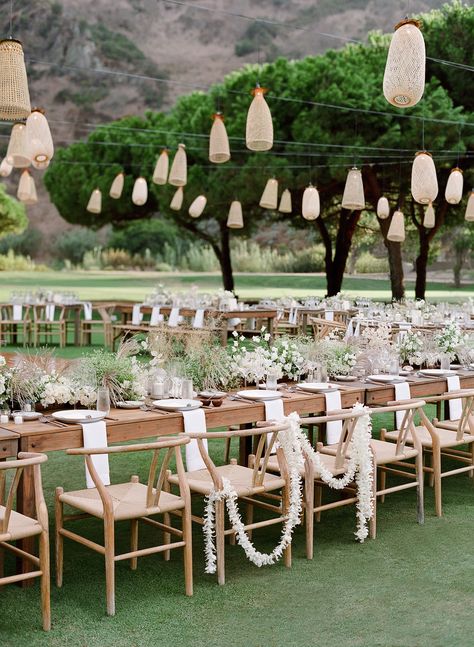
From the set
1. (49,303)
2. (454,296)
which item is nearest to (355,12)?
(454,296)

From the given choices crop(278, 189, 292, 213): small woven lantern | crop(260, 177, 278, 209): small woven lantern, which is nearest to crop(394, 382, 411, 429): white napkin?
crop(260, 177, 278, 209): small woven lantern

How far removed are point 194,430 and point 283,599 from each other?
3.50ft

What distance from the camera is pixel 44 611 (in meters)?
3.37

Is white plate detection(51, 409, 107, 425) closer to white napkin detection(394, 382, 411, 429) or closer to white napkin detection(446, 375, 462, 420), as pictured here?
white napkin detection(394, 382, 411, 429)

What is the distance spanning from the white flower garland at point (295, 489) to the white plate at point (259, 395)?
1.73 feet

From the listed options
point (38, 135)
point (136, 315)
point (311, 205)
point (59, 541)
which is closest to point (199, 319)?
point (136, 315)

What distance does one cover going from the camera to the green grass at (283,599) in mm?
3312

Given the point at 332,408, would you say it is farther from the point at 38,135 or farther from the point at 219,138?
the point at 38,135

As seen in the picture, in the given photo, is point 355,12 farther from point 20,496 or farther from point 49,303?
point 20,496

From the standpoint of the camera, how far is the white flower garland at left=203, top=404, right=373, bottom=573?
12.7ft

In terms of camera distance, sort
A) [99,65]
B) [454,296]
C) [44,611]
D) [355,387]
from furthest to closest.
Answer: [99,65] → [454,296] → [355,387] → [44,611]

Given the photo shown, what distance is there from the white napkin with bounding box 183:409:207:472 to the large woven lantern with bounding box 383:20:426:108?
7.96ft

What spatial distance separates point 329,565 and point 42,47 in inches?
1524

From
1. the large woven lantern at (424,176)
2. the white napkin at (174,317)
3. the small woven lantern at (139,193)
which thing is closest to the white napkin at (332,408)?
the large woven lantern at (424,176)
